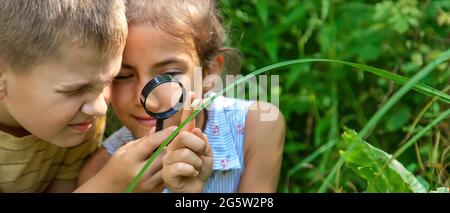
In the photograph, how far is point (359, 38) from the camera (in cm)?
321

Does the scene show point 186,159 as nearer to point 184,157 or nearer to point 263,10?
point 184,157

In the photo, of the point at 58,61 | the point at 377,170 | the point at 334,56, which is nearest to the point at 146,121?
the point at 58,61

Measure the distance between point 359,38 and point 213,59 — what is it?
0.89 metres

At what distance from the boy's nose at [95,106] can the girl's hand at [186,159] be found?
0.23m

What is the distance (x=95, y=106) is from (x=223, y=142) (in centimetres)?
62

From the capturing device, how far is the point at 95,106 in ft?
7.02

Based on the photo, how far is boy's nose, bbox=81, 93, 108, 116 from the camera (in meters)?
2.13

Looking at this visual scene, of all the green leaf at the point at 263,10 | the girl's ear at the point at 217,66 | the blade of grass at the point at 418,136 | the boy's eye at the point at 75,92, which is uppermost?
the green leaf at the point at 263,10

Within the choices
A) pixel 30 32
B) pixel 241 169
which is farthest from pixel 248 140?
pixel 30 32

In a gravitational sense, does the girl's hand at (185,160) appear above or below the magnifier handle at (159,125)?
below

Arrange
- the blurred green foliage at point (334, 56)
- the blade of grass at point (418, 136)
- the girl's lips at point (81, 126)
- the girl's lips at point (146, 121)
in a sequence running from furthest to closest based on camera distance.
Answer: the blurred green foliage at point (334, 56) < the girl's lips at point (146, 121) < the girl's lips at point (81, 126) < the blade of grass at point (418, 136)

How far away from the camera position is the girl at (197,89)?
225 centimetres

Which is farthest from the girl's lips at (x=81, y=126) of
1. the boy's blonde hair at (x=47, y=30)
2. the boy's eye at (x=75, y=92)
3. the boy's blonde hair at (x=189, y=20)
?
the boy's blonde hair at (x=189, y=20)

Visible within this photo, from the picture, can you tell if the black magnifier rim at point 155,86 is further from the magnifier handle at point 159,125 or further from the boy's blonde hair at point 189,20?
the boy's blonde hair at point 189,20
